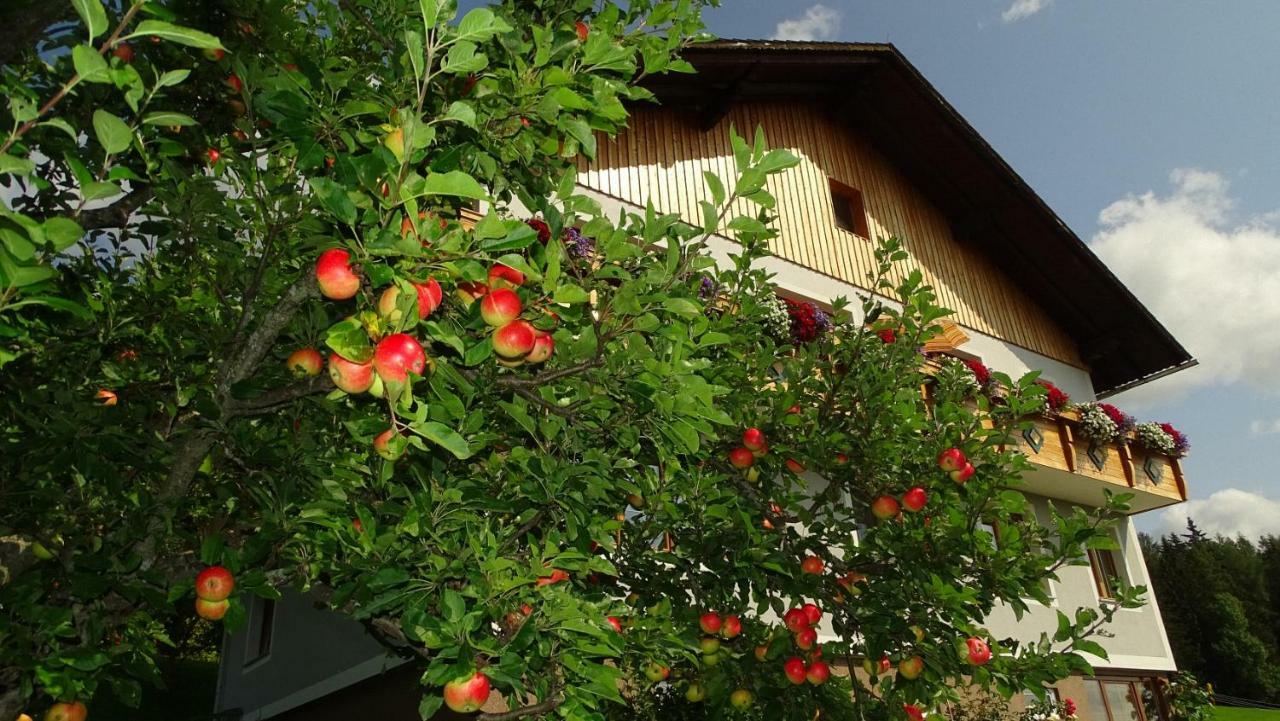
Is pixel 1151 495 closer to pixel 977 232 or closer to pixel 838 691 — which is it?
pixel 977 232

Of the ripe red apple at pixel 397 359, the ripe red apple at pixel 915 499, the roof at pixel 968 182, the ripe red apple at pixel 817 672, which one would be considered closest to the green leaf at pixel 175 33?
the ripe red apple at pixel 397 359

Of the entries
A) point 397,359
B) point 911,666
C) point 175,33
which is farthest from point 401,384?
point 911,666

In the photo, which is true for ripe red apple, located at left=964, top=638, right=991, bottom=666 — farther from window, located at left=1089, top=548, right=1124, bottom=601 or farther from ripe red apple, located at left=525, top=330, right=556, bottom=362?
window, located at left=1089, top=548, right=1124, bottom=601

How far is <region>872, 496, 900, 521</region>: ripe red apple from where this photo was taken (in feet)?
18.3

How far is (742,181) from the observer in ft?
7.86

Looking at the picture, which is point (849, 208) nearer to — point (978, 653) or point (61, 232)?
point (978, 653)

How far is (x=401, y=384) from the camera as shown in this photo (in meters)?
1.90

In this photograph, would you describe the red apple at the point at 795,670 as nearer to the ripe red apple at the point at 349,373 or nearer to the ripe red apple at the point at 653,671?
the ripe red apple at the point at 653,671

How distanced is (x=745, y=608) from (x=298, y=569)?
3.04 m

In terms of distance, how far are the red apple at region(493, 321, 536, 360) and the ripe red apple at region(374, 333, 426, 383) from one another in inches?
15.0

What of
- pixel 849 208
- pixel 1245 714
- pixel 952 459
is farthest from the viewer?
pixel 1245 714

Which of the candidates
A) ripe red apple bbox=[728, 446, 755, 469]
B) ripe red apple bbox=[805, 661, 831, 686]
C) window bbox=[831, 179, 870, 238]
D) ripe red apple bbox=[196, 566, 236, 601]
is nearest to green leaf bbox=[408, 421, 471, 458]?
ripe red apple bbox=[196, 566, 236, 601]

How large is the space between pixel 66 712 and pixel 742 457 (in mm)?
4187

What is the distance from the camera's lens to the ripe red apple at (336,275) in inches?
78.2
